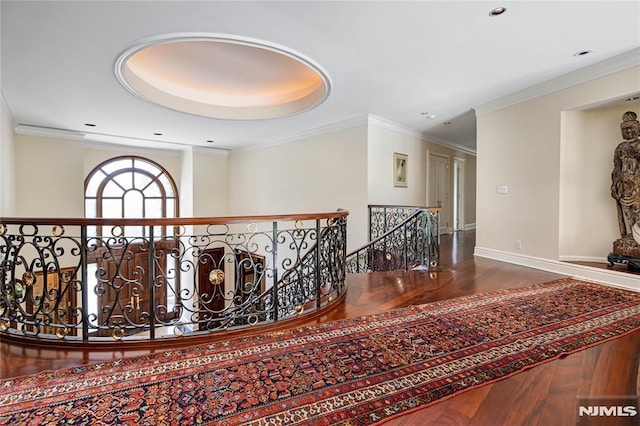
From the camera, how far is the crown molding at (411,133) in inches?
229

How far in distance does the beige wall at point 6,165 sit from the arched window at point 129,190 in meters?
2.20

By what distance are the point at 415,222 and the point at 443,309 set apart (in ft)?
6.18

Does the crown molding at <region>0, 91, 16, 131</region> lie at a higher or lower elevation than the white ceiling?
lower

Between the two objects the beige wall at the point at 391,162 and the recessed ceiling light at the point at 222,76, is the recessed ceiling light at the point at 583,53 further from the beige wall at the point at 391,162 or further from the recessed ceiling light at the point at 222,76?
the beige wall at the point at 391,162

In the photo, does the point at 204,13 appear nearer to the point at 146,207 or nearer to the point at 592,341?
the point at 592,341

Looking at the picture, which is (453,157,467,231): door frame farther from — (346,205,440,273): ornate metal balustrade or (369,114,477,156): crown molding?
(346,205,440,273): ornate metal balustrade

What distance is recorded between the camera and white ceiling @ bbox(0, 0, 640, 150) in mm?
2510

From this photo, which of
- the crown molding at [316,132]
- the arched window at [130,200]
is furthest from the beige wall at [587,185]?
the arched window at [130,200]

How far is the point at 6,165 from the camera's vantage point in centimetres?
497

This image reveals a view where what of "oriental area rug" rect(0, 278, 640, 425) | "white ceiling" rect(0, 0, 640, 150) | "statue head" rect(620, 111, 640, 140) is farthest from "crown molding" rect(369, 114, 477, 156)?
"oriental area rug" rect(0, 278, 640, 425)

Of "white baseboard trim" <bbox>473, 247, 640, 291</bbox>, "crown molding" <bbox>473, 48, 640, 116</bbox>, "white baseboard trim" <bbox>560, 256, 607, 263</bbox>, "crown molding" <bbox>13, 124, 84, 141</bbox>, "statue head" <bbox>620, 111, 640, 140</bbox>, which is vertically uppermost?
"crown molding" <bbox>473, 48, 640, 116</bbox>

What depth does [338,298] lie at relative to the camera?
3189mm

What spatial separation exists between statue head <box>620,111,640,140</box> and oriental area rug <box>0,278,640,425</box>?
2207 millimetres

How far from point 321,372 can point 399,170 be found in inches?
209
